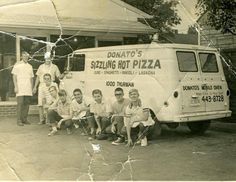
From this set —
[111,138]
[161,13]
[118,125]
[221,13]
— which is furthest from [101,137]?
[221,13]

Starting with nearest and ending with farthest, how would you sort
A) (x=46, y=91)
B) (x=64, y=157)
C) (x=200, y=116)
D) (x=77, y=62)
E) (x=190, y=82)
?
(x=64, y=157) → (x=46, y=91) → (x=190, y=82) → (x=200, y=116) → (x=77, y=62)


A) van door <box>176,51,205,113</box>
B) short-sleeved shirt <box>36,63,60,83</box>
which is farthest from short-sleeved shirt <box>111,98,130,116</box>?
short-sleeved shirt <box>36,63,60,83</box>

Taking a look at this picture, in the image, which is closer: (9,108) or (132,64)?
(132,64)

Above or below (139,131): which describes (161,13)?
above

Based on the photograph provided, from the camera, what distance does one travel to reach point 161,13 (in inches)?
182

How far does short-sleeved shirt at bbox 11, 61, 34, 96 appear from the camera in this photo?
15.4 ft

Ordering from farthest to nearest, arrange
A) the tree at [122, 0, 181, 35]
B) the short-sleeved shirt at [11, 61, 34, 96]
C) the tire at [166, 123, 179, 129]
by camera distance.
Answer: the tire at [166, 123, 179, 129]
the short-sleeved shirt at [11, 61, 34, 96]
the tree at [122, 0, 181, 35]

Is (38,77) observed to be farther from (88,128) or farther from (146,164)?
(146,164)

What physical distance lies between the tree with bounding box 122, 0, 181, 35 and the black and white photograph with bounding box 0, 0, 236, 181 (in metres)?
0.01

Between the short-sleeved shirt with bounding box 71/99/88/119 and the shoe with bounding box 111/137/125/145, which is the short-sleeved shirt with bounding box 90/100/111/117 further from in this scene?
the shoe with bounding box 111/137/125/145

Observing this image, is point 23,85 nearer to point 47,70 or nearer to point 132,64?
point 47,70

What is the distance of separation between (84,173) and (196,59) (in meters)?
2.19

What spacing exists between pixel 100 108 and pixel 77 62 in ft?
2.68

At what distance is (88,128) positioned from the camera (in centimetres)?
499
